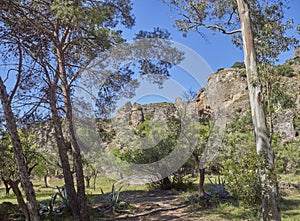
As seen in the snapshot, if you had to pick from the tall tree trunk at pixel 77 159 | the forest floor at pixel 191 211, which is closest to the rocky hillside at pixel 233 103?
the forest floor at pixel 191 211

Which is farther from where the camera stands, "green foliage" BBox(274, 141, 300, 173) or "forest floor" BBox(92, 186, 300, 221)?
"green foliage" BBox(274, 141, 300, 173)

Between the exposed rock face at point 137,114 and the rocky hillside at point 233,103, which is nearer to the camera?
the rocky hillside at point 233,103

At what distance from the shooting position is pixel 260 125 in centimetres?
455

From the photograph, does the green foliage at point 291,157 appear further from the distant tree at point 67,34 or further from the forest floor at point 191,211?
the distant tree at point 67,34

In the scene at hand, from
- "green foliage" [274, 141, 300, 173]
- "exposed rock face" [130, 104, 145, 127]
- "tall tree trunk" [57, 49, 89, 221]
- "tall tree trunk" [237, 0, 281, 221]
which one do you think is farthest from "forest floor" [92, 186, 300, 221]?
"exposed rock face" [130, 104, 145, 127]

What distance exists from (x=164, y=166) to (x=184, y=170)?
0.84 metres

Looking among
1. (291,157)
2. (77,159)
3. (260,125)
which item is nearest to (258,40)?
(260,125)

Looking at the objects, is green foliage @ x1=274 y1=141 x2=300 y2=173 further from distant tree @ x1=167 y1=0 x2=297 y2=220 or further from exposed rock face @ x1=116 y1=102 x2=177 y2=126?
distant tree @ x1=167 y1=0 x2=297 y2=220

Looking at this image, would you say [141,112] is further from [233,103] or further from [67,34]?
[233,103]

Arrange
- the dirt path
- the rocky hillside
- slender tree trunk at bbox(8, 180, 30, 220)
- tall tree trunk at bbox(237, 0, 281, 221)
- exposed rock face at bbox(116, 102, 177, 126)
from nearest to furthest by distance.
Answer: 1. tall tree trunk at bbox(237, 0, 281, 221)
2. the rocky hillside
3. slender tree trunk at bbox(8, 180, 30, 220)
4. the dirt path
5. exposed rock face at bbox(116, 102, 177, 126)

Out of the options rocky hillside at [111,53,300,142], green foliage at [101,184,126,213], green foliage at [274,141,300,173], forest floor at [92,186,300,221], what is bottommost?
forest floor at [92,186,300,221]

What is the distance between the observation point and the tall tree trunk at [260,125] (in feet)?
13.0

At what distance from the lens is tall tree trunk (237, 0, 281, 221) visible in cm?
397

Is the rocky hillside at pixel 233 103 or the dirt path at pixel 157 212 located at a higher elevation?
the rocky hillside at pixel 233 103
